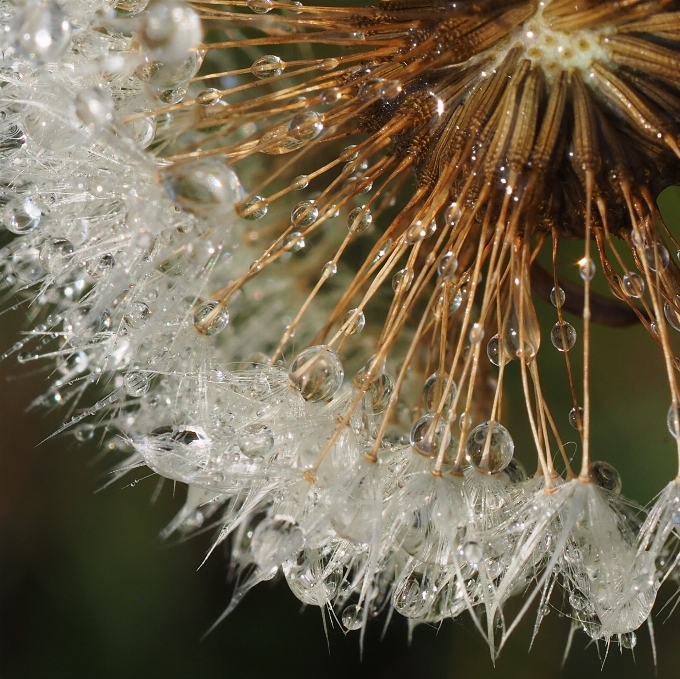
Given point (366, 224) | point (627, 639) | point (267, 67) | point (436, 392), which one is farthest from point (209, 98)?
point (627, 639)

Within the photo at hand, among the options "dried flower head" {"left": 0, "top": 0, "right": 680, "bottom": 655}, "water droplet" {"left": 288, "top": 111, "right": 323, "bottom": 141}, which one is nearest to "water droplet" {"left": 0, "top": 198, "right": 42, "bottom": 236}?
"dried flower head" {"left": 0, "top": 0, "right": 680, "bottom": 655}

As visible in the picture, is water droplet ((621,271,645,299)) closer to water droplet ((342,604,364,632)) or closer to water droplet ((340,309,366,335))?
water droplet ((340,309,366,335))

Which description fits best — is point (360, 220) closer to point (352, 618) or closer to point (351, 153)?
point (351, 153)

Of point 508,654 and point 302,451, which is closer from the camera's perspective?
point 302,451

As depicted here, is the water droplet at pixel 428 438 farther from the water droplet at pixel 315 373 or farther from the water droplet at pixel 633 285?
the water droplet at pixel 633 285

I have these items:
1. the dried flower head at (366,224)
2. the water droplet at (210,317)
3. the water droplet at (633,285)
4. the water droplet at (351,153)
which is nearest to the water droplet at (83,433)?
the dried flower head at (366,224)

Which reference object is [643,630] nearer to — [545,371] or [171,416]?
[545,371]

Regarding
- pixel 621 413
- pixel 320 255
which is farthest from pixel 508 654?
pixel 320 255

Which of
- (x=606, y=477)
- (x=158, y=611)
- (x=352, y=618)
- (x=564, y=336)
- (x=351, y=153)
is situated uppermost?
(x=351, y=153)
